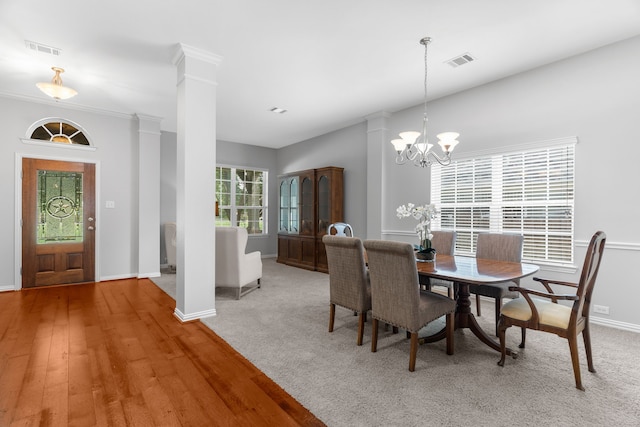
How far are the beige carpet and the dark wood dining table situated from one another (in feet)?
0.37

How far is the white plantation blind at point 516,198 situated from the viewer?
3525mm

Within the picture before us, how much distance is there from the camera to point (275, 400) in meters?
1.97

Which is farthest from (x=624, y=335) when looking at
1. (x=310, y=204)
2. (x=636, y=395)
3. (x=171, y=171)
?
(x=171, y=171)

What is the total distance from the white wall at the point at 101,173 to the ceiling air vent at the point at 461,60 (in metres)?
5.12

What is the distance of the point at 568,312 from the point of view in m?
2.24

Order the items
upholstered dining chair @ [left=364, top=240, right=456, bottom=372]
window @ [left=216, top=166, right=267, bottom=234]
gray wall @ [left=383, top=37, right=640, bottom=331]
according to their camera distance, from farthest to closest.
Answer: window @ [left=216, top=166, right=267, bottom=234] → gray wall @ [left=383, top=37, right=640, bottom=331] → upholstered dining chair @ [left=364, top=240, right=456, bottom=372]

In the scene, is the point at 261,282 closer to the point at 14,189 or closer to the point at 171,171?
the point at 171,171

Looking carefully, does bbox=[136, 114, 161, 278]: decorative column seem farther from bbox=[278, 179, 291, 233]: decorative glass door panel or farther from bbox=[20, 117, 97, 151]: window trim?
bbox=[278, 179, 291, 233]: decorative glass door panel

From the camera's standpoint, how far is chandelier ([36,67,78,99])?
347 centimetres

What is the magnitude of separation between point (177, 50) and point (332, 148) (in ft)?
12.2

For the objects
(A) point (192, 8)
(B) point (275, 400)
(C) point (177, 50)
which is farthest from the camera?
(C) point (177, 50)

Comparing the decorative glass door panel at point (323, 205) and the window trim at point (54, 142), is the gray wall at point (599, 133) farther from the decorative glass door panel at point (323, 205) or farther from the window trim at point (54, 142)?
the window trim at point (54, 142)

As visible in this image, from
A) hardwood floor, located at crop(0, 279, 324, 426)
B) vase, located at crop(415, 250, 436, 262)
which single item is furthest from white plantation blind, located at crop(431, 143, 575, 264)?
hardwood floor, located at crop(0, 279, 324, 426)

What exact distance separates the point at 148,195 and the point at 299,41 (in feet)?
12.8
